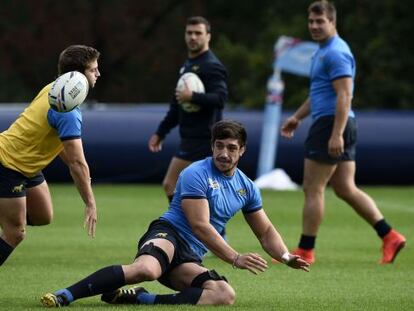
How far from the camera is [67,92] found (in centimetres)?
852

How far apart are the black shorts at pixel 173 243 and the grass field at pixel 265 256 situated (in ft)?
1.17

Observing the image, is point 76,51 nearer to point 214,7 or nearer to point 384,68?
point 384,68

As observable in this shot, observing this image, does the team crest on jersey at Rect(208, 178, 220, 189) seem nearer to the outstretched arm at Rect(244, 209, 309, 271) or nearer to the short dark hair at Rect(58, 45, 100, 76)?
the outstretched arm at Rect(244, 209, 309, 271)

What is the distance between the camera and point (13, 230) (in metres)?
9.02

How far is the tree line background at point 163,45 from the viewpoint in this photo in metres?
33.1

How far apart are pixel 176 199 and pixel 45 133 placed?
3.44 feet

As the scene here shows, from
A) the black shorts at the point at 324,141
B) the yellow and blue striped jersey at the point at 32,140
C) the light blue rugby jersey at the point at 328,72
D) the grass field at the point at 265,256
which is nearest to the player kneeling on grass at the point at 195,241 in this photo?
the grass field at the point at 265,256

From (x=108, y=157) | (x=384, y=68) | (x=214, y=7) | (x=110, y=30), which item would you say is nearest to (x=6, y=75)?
(x=110, y=30)

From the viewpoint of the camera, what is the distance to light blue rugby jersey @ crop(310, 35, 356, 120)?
11.5 m

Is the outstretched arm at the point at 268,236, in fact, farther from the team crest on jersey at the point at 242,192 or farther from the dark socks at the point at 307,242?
the dark socks at the point at 307,242

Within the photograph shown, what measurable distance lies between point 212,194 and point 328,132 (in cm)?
319

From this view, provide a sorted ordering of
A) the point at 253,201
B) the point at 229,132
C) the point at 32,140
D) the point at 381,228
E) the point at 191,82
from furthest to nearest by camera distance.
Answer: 1. the point at 191,82
2. the point at 381,228
3. the point at 32,140
4. the point at 253,201
5. the point at 229,132

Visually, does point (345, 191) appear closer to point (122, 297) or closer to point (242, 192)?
point (242, 192)

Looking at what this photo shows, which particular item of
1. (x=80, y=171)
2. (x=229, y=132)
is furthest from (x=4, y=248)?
(x=229, y=132)
